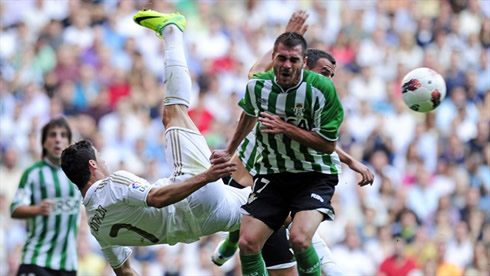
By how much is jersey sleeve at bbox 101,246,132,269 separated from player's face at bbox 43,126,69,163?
205 cm

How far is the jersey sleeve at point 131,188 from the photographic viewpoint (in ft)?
28.0

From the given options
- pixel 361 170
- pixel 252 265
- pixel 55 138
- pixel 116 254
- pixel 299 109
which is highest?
pixel 299 109

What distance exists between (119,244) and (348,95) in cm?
938

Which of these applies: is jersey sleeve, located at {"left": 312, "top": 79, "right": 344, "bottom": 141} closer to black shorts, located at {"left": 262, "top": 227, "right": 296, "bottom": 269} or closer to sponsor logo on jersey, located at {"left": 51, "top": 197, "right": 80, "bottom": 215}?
black shorts, located at {"left": 262, "top": 227, "right": 296, "bottom": 269}

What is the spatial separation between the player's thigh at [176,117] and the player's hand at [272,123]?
3.59 ft

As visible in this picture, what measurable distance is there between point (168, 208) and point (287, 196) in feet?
3.17

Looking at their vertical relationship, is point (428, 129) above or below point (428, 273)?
above

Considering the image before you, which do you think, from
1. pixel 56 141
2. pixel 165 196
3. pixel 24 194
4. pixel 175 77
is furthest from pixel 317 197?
pixel 24 194

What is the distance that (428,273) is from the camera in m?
15.4

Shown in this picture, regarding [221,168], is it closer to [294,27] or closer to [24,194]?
[294,27]

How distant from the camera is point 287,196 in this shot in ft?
28.9

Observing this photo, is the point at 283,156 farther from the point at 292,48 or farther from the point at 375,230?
the point at 375,230

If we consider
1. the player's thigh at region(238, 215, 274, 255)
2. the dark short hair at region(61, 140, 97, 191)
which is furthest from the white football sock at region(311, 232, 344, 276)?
the dark short hair at region(61, 140, 97, 191)

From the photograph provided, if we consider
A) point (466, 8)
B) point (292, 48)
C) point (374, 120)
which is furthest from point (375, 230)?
point (292, 48)
